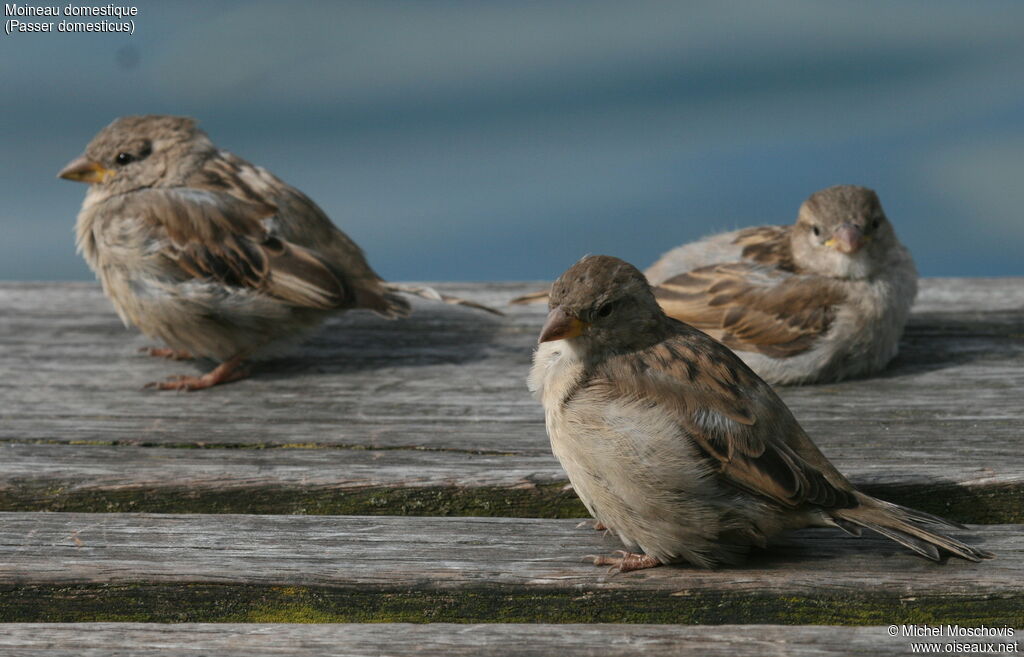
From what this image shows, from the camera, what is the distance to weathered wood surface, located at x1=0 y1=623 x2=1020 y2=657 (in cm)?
225

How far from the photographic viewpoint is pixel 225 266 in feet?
15.5

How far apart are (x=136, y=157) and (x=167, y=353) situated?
99 centimetres

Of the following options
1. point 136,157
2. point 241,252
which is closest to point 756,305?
point 241,252

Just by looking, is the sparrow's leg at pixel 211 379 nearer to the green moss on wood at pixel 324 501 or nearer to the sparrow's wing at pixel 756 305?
the green moss on wood at pixel 324 501

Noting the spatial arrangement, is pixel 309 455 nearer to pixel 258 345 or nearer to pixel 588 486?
pixel 588 486

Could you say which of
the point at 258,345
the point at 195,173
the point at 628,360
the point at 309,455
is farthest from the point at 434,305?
the point at 628,360

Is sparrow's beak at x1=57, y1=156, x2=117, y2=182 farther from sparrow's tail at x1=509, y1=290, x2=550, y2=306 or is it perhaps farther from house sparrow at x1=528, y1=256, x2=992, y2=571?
house sparrow at x1=528, y1=256, x2=992, y2=571

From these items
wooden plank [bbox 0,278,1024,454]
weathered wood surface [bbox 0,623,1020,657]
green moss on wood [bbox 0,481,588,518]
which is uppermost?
wooden plank [bbox 0,278,1024,454]

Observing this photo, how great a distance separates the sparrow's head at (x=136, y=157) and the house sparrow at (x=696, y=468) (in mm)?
2882

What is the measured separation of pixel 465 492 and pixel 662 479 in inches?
23.3

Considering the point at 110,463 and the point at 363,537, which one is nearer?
the point at 363,537

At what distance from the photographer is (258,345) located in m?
4.71

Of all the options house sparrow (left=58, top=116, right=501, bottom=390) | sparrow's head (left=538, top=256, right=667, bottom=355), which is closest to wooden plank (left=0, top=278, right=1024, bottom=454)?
house sparrow (left=58, top=116, right=501, bottom=390)

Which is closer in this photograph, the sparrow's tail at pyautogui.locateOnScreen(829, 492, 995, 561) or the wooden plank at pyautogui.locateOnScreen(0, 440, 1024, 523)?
the sparrow's tail at pyautogui.locateOnScreen(829, 492, 995, 561)
